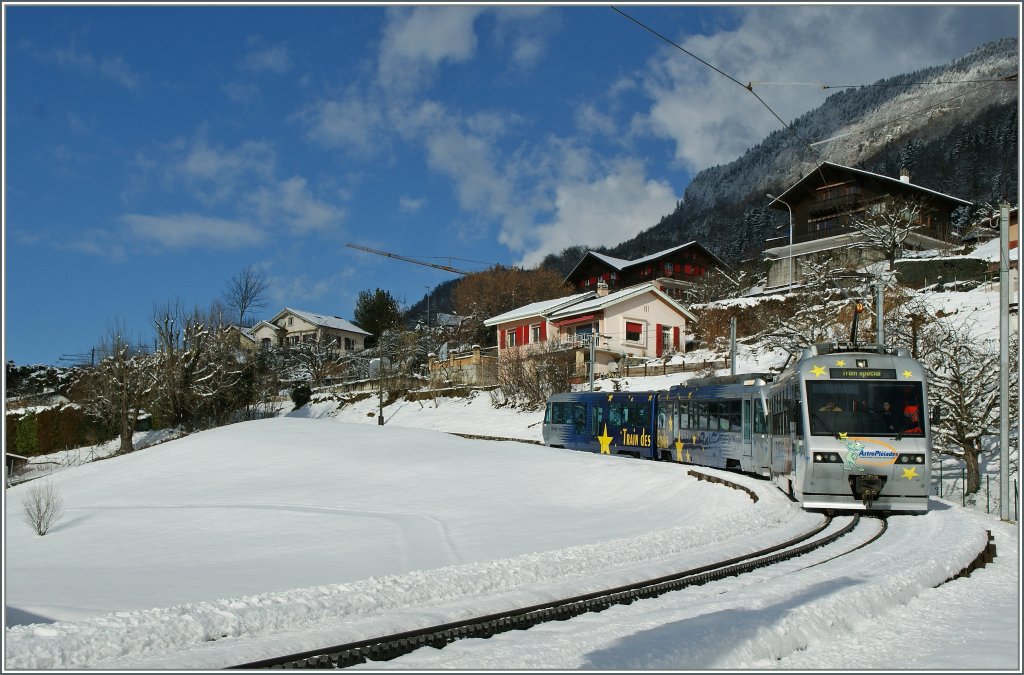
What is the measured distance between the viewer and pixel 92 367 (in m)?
62.3

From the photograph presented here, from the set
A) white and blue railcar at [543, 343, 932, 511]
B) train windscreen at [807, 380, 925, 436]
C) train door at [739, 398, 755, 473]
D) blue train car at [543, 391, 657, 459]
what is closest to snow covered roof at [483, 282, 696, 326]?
blue train car at [543, 391, 657, 459]

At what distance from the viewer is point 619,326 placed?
62250 mm

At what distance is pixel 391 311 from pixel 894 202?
67.6m

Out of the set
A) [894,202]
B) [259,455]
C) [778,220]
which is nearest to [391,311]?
[778,220]

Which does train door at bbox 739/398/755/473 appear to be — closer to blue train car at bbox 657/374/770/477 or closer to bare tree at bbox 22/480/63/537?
blue train car at bbox 657/374/770/477

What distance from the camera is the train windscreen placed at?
16.3 metres

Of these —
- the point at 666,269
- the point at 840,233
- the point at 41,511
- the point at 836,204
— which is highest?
the point at 836,204

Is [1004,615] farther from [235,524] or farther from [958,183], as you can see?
[958,183]

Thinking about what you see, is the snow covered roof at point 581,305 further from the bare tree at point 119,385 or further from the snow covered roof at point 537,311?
the bare tree at point 119,385

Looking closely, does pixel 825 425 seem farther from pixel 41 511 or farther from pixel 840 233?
pixel 840 233

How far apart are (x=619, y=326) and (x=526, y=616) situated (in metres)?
54.5

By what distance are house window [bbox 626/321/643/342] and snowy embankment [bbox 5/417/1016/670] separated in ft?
92.9

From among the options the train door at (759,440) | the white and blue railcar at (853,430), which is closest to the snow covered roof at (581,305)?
the train door at (759,440)

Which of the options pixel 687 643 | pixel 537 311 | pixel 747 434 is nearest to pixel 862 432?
pixel 747 434
